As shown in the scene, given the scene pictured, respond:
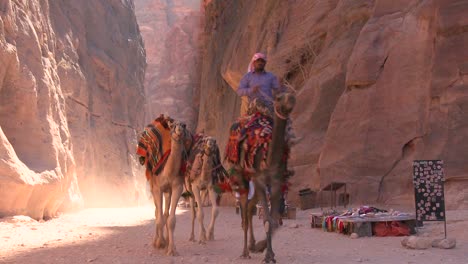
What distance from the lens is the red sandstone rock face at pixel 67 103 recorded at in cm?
1558

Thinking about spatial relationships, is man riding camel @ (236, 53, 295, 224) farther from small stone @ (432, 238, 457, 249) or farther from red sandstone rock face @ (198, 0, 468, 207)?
red sandstone rock face @ (198, 0, 468, 207)

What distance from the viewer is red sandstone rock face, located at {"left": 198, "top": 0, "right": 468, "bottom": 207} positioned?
588 inches

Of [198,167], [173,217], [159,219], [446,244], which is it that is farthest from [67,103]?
[446,244]

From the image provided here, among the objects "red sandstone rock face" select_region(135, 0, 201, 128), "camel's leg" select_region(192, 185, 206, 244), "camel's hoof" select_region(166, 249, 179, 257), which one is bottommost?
"camel's hoof" select_region(166, 249, 179, 257)

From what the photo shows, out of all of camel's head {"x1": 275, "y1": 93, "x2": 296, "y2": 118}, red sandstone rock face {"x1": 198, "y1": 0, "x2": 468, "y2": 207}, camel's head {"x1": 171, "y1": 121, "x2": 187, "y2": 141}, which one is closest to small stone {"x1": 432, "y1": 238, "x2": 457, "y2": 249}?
camel's head {"x1": 275, "y1": 93, "x2": 296, "y2": 118}

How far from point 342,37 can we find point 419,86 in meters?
6.72

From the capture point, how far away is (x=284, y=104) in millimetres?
6320

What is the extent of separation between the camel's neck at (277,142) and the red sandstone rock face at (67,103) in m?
9.30

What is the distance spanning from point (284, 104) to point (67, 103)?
898 inches

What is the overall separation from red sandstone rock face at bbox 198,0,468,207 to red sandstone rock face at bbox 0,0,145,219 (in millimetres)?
9522

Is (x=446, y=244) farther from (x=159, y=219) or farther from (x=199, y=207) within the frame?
(x=199, y=207)

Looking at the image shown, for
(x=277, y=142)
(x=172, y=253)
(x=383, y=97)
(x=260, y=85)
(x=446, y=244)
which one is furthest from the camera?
(x=383, y=97)

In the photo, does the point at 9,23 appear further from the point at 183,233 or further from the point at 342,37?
the point at 342,37

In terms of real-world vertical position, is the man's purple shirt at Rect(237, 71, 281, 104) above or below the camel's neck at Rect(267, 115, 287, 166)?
above
